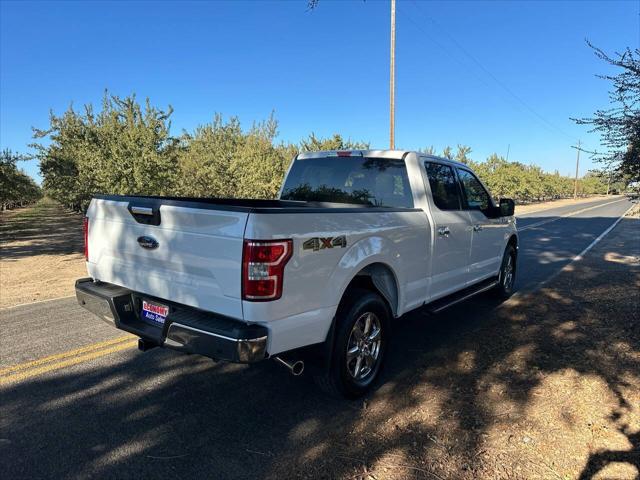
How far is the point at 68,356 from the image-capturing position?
14.1 ft

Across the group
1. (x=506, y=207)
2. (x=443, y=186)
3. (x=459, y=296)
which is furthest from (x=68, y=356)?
(x=506, y=207)

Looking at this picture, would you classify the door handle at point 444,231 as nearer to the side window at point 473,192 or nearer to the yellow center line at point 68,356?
the side window at point 473,192

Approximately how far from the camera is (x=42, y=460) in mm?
2654

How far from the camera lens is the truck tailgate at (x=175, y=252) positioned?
2.71 metres

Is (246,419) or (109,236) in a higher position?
(109,236)

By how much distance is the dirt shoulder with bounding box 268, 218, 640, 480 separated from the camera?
2.67m

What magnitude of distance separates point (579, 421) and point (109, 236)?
3.92 meters

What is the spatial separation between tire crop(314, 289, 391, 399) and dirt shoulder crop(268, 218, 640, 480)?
0.60 feet

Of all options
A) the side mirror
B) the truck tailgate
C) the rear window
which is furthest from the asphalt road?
the side mirror

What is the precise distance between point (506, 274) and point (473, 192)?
1834 millimetres

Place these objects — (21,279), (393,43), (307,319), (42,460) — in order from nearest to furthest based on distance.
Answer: (42,460), (307,319), (21,279), (393,43)

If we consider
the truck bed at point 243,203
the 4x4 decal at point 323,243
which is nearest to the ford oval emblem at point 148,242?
the truck bed at point 243,203

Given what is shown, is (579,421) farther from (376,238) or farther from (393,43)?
(393,43)

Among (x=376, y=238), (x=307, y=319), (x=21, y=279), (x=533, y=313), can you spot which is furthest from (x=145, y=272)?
(x=21, y=279)
